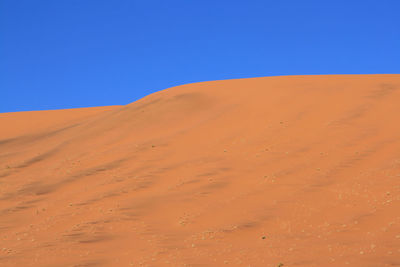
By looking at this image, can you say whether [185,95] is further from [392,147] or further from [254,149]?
[392,147]

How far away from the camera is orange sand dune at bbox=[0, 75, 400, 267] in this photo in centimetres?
530

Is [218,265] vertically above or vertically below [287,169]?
below

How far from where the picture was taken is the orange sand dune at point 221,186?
530 centimetres

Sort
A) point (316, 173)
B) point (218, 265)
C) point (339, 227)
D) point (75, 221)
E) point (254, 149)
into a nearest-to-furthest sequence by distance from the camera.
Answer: point (218, 265), point (339, 227), point (75, 221), point (316, 173), point (254, 149)

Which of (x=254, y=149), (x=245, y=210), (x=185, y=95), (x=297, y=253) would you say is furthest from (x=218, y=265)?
(x=185, y=95)

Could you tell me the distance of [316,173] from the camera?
766cm

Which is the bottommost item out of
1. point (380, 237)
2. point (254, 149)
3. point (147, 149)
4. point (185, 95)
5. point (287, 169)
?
point (380, 237)

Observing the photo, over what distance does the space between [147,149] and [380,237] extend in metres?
6.76

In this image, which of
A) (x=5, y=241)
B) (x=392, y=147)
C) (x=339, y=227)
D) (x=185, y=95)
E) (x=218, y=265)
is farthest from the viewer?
(x=185, y=95)

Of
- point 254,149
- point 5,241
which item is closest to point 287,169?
point 254,149

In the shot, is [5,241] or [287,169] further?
[287,169]

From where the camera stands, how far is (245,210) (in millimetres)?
6512

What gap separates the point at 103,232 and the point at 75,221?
2.67 ft

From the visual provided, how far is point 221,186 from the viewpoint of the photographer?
25.1 feet
